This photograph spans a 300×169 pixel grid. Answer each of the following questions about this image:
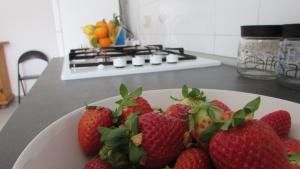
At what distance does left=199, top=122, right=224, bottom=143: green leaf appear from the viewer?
0.22m

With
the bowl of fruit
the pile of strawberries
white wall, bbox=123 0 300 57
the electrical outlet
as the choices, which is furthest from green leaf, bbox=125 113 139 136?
the electrical outlet

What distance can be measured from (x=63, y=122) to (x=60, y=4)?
1912mm

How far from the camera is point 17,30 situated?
322 cm

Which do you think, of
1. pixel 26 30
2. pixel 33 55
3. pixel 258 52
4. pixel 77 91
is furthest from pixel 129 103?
pixel 26 30

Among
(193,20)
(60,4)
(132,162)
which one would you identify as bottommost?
(132,162)

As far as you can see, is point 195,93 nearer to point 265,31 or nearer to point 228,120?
point 228,120

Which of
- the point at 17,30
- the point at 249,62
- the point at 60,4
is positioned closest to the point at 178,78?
the point at 249,62

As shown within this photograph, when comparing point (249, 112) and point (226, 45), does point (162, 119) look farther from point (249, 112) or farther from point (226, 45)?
point (226, 45)

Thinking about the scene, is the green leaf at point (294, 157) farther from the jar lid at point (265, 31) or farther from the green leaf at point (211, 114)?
the jar lid at point (265, 31)

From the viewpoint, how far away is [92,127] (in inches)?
10.8

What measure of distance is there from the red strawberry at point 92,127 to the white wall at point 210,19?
0.57m

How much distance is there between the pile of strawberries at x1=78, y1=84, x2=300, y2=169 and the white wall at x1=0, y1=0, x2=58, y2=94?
335 cm

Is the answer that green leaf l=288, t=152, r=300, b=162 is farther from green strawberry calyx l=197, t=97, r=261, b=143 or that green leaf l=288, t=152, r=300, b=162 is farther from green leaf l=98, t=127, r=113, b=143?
green leaf l=98, t=127, r=113, b=143

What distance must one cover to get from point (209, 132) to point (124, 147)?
84 millimetres
